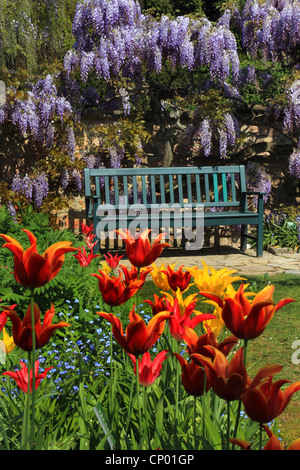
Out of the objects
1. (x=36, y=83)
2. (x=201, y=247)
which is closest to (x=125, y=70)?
(x=36, y=83)

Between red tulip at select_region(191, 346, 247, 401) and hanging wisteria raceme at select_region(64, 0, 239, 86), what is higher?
hanging wisteria raceme at select_region(64, 0, 239, 86)

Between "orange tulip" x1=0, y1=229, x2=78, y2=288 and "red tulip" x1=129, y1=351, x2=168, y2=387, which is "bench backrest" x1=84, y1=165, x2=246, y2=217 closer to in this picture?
"red tulip" x1=129, y1=351, x2=168, y2=387

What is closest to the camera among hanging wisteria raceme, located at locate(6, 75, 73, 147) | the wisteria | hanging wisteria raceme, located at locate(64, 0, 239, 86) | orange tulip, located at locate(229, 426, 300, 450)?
orange tulip, located at locate(229, 426, 300, 450)

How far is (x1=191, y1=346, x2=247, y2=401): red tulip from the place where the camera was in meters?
0.79

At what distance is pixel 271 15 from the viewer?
6.72m

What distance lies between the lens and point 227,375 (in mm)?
805

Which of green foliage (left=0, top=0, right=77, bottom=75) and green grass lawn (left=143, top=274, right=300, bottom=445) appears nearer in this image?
green grass lawn (left=143, top=274, right=300, bottom=445)

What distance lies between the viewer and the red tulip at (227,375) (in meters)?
0.79

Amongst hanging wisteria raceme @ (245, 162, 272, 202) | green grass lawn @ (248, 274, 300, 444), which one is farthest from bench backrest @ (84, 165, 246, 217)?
green grass lawn @ (248, 274, 300, 444)

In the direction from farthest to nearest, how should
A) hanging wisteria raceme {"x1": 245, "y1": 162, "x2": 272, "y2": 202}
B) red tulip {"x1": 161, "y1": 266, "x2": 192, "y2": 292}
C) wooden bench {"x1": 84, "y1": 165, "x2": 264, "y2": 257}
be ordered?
1. hanging wisteria raceme {"x1": 245, "y1": 162, "x2": 272, "y2": 202}
2. wooden bench {"x1": 84, "y1": 165, "x2": 264, "y2": 257}
3. red tulip {"x1": 161, "y1": 266, "x2": 192, "y2": 292}

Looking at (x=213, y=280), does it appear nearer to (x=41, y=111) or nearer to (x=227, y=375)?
(x=227, y=375)

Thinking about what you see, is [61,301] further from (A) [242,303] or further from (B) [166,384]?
(A) [242,303]

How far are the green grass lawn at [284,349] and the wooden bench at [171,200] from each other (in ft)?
5.15
